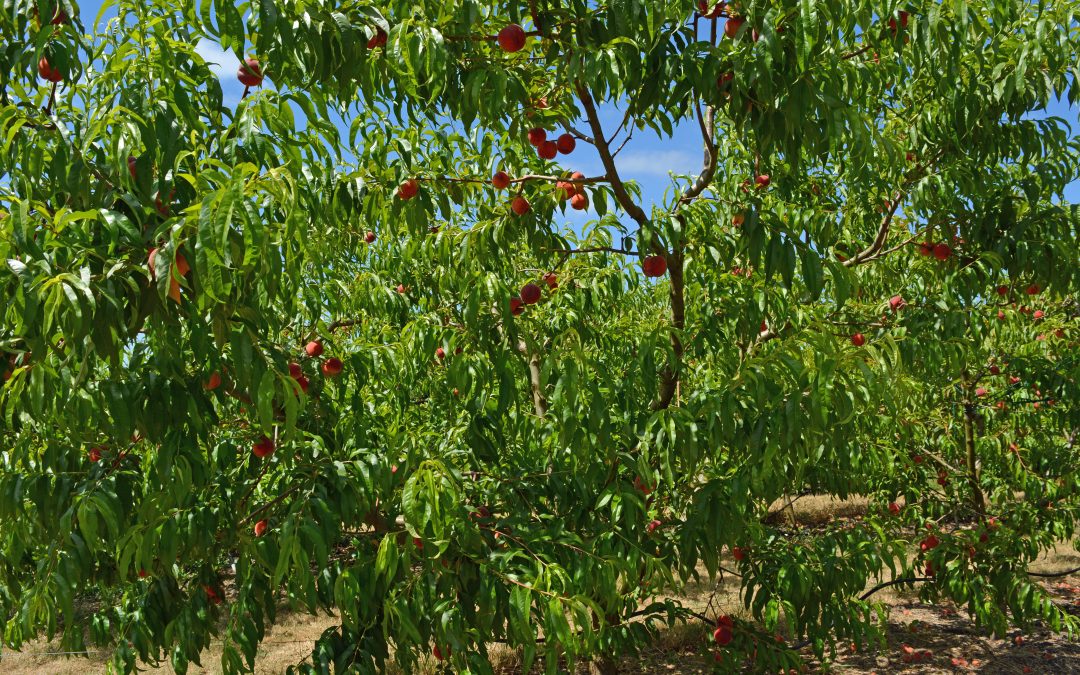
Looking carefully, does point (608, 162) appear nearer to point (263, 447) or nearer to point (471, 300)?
point (471, 300)

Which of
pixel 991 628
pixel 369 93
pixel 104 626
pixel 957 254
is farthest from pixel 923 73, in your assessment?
pixel 104 626

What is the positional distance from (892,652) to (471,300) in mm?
4474

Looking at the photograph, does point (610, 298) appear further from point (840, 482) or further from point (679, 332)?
point (840, 482)

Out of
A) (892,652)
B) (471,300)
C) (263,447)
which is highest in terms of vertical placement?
(471,300)

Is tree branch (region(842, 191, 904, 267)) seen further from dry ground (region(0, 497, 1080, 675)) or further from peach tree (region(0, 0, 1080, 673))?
dry ground (region(0, 497, 1080, 675))

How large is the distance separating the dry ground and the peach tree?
1641 mm

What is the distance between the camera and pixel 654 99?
90.5 inches

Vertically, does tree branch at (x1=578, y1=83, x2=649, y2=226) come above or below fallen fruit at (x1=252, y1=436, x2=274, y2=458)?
above

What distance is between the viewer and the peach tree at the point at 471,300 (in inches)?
78.2

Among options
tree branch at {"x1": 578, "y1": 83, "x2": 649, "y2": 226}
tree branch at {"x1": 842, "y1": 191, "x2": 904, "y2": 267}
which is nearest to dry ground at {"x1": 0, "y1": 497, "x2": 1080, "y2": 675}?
tree branch at {"x1": 842, "y1": 191, "x2": 904, "y2": 267}

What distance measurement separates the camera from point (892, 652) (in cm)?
554

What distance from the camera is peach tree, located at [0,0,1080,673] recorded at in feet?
6.51

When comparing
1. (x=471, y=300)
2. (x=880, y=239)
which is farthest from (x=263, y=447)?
(x=880, y=239)

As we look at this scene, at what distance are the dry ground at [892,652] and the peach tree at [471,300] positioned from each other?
5.38 ft
